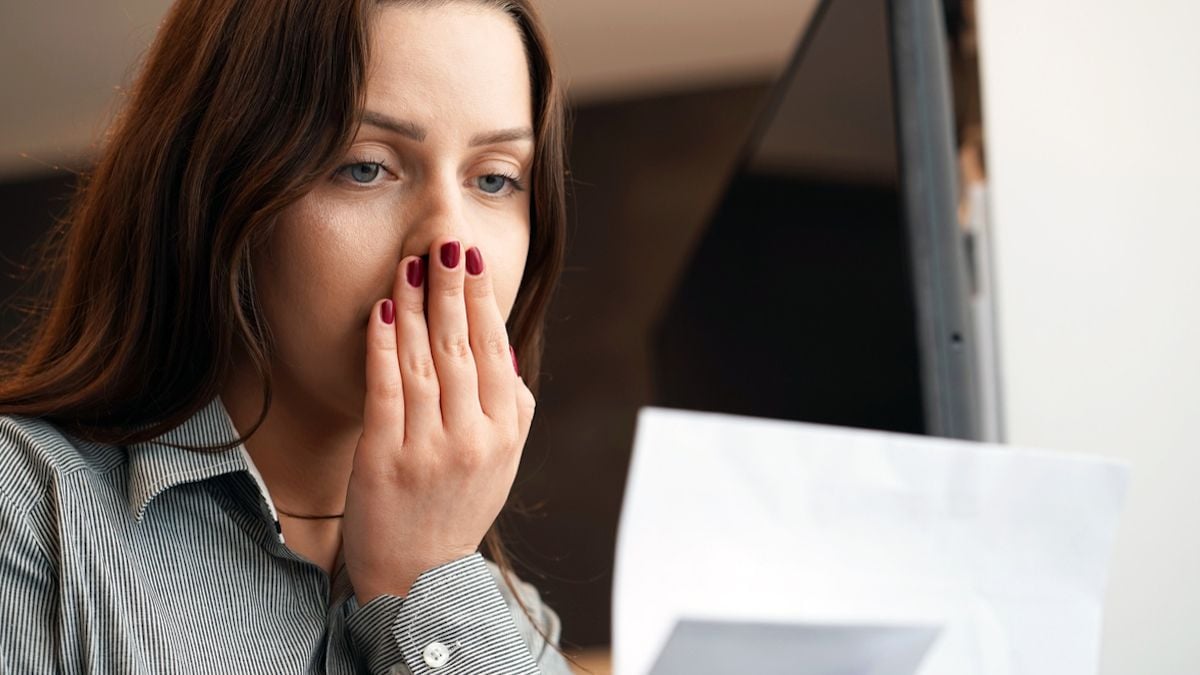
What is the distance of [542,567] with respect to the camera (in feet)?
14.8

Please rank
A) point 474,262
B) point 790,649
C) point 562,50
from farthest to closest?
point 562,50, point 474,262, point 790,649

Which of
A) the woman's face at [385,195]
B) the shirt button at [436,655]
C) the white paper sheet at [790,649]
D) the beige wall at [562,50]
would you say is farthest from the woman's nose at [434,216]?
the beige wall at [562,50]

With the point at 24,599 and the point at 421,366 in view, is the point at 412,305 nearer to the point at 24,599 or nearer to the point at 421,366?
the point at 421,366

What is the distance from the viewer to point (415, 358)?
3.04 feet

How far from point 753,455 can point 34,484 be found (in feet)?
1.70

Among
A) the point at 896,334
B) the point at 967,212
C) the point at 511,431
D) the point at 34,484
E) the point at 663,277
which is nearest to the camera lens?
the point at 34,484

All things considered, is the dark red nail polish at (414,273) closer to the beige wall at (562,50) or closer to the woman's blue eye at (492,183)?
the woman's blue eye at (492,183)

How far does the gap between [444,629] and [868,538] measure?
36cm

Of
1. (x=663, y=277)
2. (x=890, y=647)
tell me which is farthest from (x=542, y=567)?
(x=890, y=647)

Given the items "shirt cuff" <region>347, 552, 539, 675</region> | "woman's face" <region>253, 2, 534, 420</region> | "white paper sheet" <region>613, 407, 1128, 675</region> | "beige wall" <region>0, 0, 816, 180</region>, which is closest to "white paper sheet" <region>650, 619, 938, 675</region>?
"white paper sheet" <region>613, 407, 1128, 675</region>

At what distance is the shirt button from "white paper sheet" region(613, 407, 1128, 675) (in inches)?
13.2

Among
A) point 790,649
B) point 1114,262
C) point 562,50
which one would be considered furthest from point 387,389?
point 562,50

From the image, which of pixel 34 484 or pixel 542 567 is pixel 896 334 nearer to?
pixel 34 484

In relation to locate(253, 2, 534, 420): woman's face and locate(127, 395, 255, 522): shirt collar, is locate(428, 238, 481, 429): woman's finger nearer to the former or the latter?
locate(253, 2, 534, 420): woman's face
